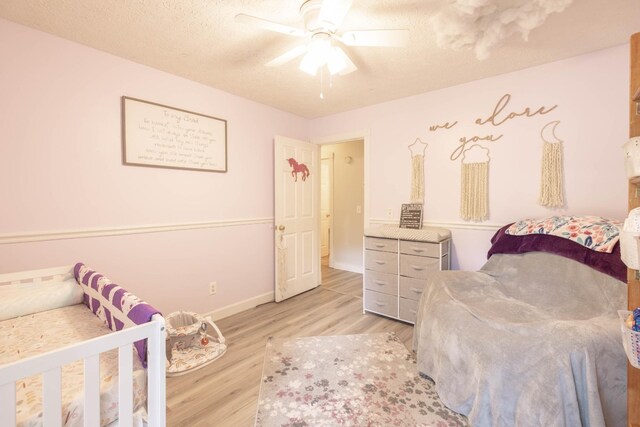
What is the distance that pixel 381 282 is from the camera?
283 centimetres

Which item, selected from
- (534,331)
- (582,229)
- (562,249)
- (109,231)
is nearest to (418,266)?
(562,249)

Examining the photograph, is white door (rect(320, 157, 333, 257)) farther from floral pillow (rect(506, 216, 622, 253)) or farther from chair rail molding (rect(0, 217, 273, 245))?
floral pillow (rect(506, 216, 622, 253))

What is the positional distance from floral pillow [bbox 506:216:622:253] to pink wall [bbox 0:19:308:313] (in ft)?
8.42

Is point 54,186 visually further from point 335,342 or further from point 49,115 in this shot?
point 335,342

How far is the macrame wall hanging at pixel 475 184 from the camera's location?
8.38 ft

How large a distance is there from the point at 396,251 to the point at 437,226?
0.53m

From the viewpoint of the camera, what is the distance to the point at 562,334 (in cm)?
124

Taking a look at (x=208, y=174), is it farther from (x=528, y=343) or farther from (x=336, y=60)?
(x=528, y=343)

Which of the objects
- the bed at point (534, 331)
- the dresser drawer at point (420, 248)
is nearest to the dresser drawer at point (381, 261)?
the dresser drawer at point (420, 248)

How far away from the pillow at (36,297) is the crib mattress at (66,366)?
35mm

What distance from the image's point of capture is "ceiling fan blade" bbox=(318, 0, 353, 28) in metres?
1.26

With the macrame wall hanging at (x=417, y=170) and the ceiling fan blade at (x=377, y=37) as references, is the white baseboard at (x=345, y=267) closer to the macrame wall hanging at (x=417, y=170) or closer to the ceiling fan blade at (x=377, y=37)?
the macrame wall hanging at (x=417, y=170)

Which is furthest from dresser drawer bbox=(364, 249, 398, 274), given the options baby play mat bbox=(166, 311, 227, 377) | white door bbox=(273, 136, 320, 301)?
baby play mat bbox=(166, 311, 227, 377)

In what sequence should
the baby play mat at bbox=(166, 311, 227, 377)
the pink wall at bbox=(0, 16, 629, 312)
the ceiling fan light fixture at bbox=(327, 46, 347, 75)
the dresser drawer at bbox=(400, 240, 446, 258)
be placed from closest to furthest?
1. the ceiling fan light fixture at bbox=(327, 46, 347, 75)
2. the pink wall at bbox=(0, 16, 629, 312)
3. the baby play mat at bbox=(166, 311, 227, 377)
4. the dresser drawer at bbox=(400, 240, 446, 258)
